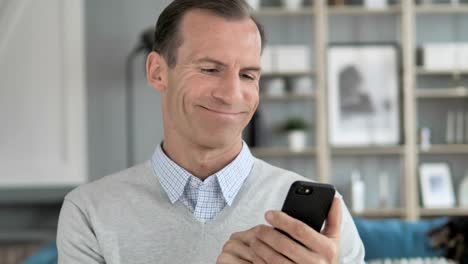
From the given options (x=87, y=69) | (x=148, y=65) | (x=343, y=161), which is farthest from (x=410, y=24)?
(x=148, y=65)

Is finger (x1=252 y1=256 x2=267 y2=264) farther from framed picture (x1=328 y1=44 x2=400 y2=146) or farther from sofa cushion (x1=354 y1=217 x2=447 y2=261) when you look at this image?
framed picture (x1=328 y1=44 x2=400 y2=146)

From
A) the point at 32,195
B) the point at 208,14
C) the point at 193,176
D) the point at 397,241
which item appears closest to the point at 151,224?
the point at 193,176

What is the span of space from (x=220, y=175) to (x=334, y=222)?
0.29 m

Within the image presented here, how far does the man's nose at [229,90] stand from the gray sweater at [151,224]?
0.64 feet

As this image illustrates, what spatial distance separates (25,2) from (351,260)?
4.32 metres

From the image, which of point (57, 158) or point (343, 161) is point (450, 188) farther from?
point (57, 158)

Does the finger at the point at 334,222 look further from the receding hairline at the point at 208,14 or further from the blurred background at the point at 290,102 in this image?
the blurred background at the point at 290,102

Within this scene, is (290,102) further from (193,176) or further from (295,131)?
(193,176)

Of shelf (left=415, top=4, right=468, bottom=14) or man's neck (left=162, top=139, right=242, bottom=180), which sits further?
shelf (left=415, top=4, right=468, bottom=14)

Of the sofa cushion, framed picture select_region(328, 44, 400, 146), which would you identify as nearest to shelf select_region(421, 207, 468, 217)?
framed picture select_region(328, 44, 400, 146)

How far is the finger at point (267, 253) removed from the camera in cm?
110

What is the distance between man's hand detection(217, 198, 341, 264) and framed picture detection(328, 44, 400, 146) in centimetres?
496

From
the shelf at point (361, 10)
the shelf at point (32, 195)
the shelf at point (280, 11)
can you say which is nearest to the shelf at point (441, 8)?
the shelf at point (361, 10)

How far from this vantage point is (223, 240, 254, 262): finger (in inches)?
45.3
